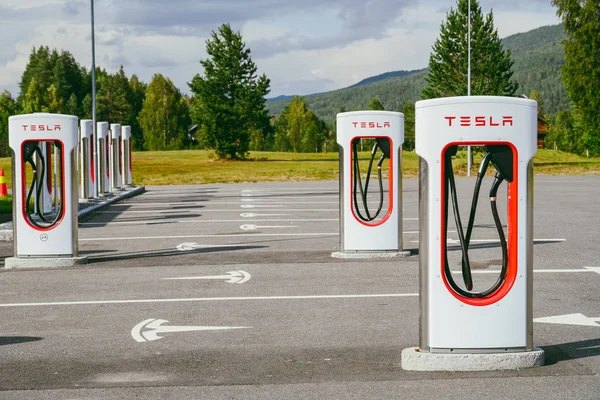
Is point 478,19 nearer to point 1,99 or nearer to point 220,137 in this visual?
point 220,137

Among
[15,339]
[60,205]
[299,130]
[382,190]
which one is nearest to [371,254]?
[382,190]

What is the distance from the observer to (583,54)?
54.6 m

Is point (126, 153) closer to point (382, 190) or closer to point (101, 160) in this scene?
point (101, 160)

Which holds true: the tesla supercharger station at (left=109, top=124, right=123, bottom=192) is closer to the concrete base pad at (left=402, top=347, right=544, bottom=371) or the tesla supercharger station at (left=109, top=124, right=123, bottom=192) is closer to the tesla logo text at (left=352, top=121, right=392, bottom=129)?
the tesla logo text at (left=352, top=121, right=392, bottom=129)

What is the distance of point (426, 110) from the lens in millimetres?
5938

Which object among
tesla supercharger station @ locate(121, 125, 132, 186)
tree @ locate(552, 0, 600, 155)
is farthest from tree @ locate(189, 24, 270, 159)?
tesla supercharger station @ locate(121, 125, 132, 186)

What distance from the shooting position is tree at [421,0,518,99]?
5900cm

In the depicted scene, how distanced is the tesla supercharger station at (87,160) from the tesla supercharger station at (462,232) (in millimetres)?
15845

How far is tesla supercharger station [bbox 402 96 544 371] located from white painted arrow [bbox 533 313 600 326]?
1.53 meters

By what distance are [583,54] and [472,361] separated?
171 ft

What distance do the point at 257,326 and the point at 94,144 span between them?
1626 centimetres

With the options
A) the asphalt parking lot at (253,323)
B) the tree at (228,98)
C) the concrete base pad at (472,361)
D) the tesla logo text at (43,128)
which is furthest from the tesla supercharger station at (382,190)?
the tree at (228,98)

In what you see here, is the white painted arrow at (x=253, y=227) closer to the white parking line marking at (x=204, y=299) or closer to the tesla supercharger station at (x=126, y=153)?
the white parking line marking at (x=204, y=299)

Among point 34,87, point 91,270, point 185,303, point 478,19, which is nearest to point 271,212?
point 91,270
